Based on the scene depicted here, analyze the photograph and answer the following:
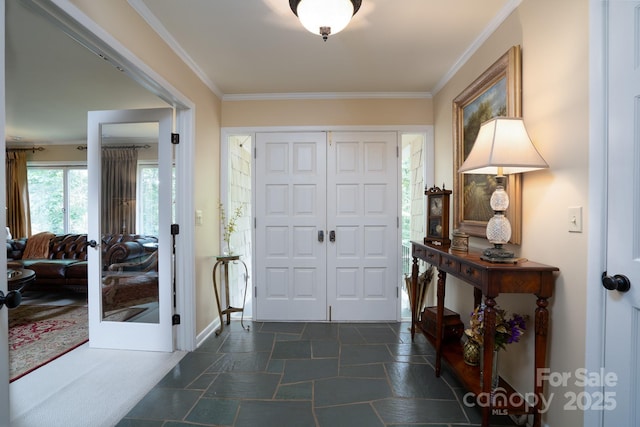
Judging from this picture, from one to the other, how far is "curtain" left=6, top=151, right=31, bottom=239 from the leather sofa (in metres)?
0.89

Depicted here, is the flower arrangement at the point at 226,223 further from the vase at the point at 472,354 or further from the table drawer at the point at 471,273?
the vase at the point at 472,354

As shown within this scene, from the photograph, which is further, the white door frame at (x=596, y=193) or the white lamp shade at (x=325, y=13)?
the white lamp shade at (x=325, y=13)

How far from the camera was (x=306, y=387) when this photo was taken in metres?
2.02

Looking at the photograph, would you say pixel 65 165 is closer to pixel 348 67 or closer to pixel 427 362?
pixel 348 67

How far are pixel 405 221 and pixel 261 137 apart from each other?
2.31 m

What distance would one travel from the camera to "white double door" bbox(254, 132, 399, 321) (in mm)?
3205

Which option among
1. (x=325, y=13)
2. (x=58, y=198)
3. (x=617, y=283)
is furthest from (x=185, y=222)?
(x=58, y=198)

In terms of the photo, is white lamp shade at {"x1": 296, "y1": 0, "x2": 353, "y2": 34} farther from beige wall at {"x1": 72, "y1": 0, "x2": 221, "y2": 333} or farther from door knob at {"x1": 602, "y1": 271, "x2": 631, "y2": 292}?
door knob at {"x1": 602, "y1": 271, "x2": 631, "y2": 292}

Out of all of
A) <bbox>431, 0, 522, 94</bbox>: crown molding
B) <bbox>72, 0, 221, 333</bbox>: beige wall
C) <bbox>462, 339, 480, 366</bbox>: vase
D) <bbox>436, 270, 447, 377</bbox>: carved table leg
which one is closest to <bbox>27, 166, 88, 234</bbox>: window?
<bbox>72, 0, 221, 333</bbox>: beige wall

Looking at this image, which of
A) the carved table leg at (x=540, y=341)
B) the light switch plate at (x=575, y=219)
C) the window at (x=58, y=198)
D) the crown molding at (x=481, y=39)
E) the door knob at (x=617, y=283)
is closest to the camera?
the door knob at (x=617, y=283)

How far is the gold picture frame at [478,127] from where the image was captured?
1745 millimetres

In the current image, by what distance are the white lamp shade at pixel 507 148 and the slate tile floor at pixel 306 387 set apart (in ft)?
4.96

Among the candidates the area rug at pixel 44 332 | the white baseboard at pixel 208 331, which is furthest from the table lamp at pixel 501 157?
the area rug at pixel 44 332

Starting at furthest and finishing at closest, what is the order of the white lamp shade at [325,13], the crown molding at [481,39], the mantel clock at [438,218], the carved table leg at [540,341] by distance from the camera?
the mantel clock at [438,218]
the crown molding at [481,39]
the white lamp shade at [325,13]
the carved table leg at [540,341]
